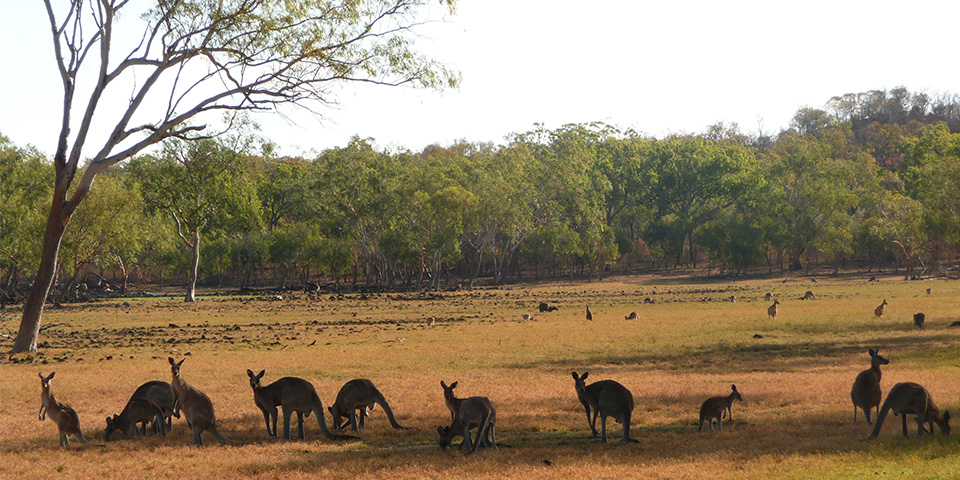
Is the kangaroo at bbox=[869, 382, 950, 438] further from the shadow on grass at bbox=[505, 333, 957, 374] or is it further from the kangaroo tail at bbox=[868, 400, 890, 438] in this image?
the shadow on grass at bbox=[505, 333, 957, 374]

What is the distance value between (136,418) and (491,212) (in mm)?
68249

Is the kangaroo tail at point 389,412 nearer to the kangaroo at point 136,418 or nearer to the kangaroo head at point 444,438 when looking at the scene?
the kangaroo head at point 444,438

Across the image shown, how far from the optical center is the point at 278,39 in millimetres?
27062

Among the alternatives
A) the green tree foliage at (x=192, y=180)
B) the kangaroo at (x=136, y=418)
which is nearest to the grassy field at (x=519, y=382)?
the kangaroo at (x=136, y=418)

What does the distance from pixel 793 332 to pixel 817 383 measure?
13.8m

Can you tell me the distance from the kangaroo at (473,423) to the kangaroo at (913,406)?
18.1 feet

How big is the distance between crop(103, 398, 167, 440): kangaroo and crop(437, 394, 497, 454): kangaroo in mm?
4565

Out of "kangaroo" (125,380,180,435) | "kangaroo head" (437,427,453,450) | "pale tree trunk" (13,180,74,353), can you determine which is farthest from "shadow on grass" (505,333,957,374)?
"pale tree trunk" (13,180,74,353)

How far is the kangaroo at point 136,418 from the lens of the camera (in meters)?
12.1

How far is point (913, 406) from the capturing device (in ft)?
36.5

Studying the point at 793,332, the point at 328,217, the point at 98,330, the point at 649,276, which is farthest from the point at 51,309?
the point at 649,276

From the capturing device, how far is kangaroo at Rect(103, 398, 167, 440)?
12055mm

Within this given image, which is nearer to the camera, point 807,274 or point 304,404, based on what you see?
point 304,404

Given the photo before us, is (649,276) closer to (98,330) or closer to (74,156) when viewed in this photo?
(98,330)
